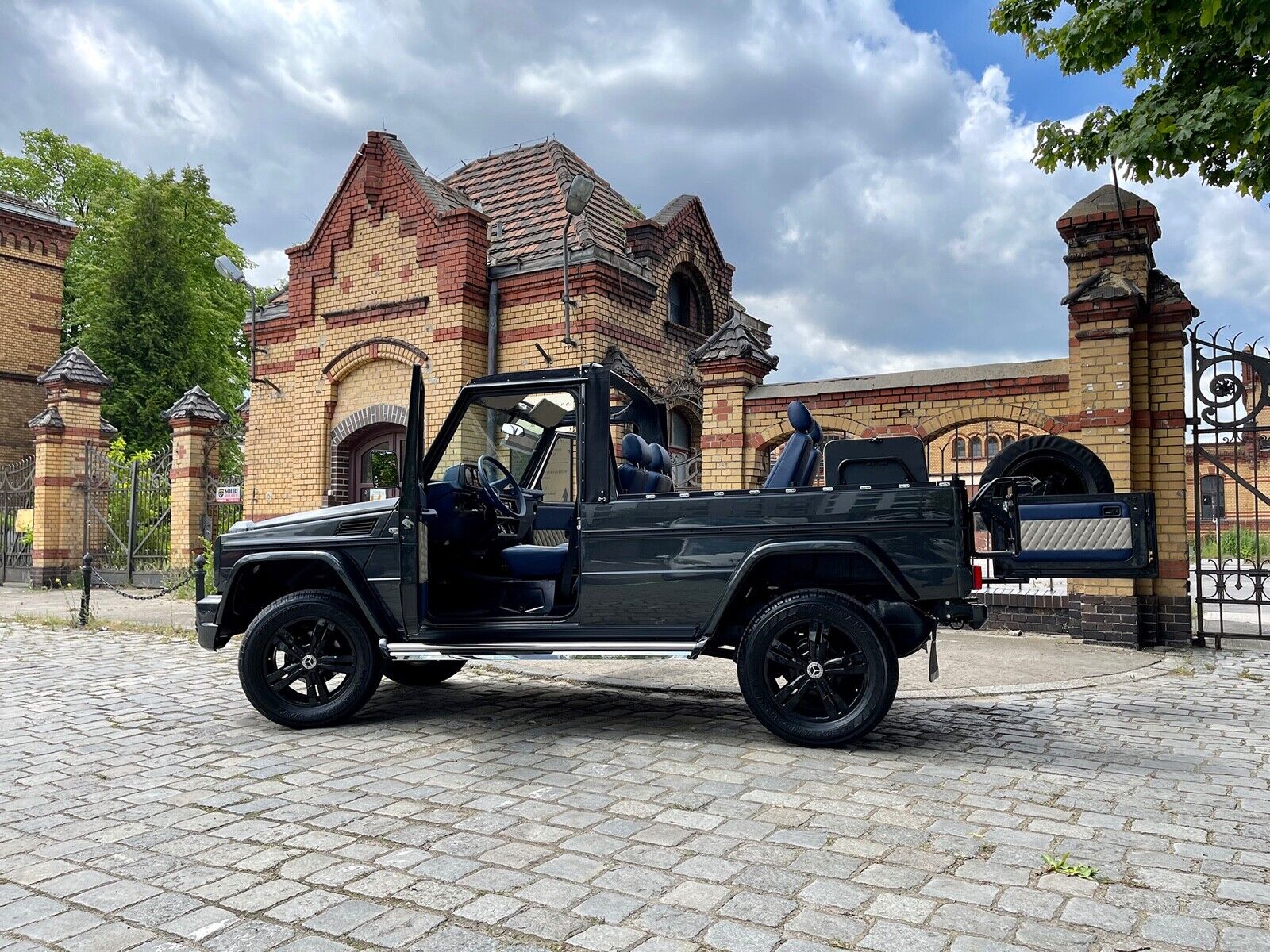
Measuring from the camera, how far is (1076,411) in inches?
355

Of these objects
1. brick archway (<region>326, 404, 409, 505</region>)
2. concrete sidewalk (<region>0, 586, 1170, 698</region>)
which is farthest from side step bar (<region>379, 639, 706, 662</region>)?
brick archway (<region>326, 404, 409, 505</region>)

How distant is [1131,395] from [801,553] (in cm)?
555

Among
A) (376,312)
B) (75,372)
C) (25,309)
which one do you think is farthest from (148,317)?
(376,312)

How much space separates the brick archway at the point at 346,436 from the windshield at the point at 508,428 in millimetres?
7053

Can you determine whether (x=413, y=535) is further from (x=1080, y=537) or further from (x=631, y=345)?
(x=631, y=345)

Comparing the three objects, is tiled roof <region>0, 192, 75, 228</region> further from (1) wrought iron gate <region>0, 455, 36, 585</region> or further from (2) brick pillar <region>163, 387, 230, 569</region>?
(2) brick pillar <region>163, 387, 230, 569</region>

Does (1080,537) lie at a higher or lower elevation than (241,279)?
lower

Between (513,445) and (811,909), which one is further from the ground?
(513,445)

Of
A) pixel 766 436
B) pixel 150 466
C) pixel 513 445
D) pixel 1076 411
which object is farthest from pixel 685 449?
pixel 150 466

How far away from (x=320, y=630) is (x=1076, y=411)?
7.34m

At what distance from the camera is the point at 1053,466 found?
724cm

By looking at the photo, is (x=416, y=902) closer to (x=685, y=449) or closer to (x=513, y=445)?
(x=513, y=445)

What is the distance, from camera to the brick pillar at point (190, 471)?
16.9m

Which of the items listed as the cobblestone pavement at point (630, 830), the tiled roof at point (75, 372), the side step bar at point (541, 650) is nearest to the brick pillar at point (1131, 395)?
the cobblestone pavement at point (630, 830)
